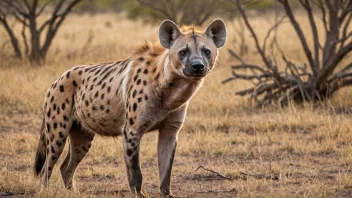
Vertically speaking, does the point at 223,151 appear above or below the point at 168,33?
below

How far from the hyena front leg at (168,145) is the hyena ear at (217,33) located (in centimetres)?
46

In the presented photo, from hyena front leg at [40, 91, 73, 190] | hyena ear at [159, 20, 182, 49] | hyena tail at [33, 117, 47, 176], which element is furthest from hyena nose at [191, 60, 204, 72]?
hyena tail at [33, 117, 47, 176]

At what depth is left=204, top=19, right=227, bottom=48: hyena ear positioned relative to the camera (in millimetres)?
5074

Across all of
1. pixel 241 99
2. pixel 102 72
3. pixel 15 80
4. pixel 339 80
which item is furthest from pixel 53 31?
pixel 102 72

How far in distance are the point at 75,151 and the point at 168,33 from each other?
1.26 meters

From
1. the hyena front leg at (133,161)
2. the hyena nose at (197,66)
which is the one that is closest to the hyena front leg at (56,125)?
the hyena front leg at (133,161)

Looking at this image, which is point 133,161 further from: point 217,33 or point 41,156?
point 41,156

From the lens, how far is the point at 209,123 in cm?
813

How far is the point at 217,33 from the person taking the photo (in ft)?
16.8

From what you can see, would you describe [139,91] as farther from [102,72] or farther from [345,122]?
[345,122]

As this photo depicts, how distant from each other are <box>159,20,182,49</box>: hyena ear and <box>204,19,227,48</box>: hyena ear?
0.66 feet

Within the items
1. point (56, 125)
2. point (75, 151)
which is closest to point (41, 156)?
point (75, 151)

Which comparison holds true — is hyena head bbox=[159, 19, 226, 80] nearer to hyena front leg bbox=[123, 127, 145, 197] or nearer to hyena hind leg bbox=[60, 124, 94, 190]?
hyena front leg bbox=[123, 127, 145, 197]

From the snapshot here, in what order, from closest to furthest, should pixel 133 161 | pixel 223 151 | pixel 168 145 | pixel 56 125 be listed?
pixel 133 161
pixel 168 145
pixel 56 125
pixel 223 151
